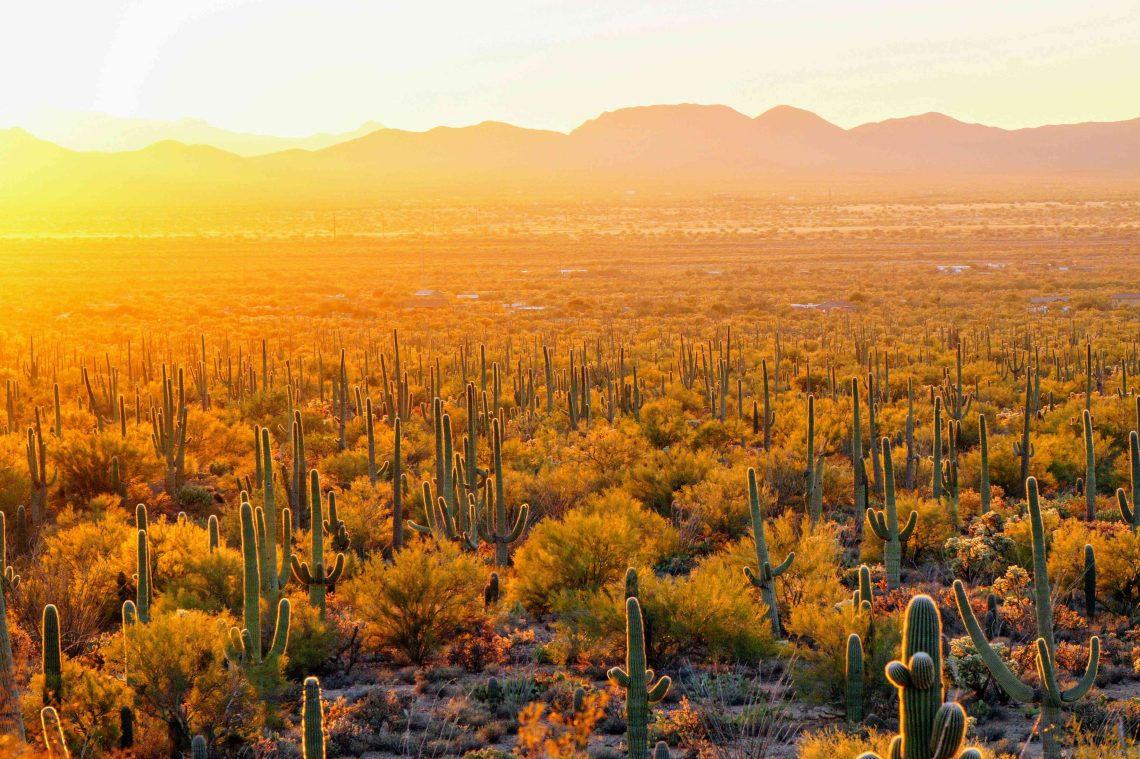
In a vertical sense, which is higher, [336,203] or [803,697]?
[336,203]

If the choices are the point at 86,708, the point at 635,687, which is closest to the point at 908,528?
the point at 635,687

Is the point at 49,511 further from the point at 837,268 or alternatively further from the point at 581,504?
the point at 837,268

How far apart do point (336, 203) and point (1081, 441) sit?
177 metres

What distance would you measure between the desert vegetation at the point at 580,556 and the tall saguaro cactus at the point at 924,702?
0.02 m

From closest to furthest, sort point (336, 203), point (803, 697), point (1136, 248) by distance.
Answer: point (803, 697) → point (1136, 248) → point (336, 203)

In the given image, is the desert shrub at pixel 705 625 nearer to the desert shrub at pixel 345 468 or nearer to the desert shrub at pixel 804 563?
the desert shrub at pixel 804 563

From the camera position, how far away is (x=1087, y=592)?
11953 millimetres

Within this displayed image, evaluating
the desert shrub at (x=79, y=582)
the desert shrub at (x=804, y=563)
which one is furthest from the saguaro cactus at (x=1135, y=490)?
the desert shrub at (x=79, y=582)

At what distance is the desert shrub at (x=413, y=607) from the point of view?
11.7 meters

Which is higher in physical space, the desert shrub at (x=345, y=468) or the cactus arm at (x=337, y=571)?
the cactus arm at (x=337, y=571)

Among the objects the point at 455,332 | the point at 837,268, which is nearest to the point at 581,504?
the point at 455,332

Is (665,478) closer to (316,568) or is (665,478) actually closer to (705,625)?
(705,625)

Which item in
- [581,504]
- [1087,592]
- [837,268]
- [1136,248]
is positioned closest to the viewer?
[1087,592]

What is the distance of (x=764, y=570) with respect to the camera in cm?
1221
